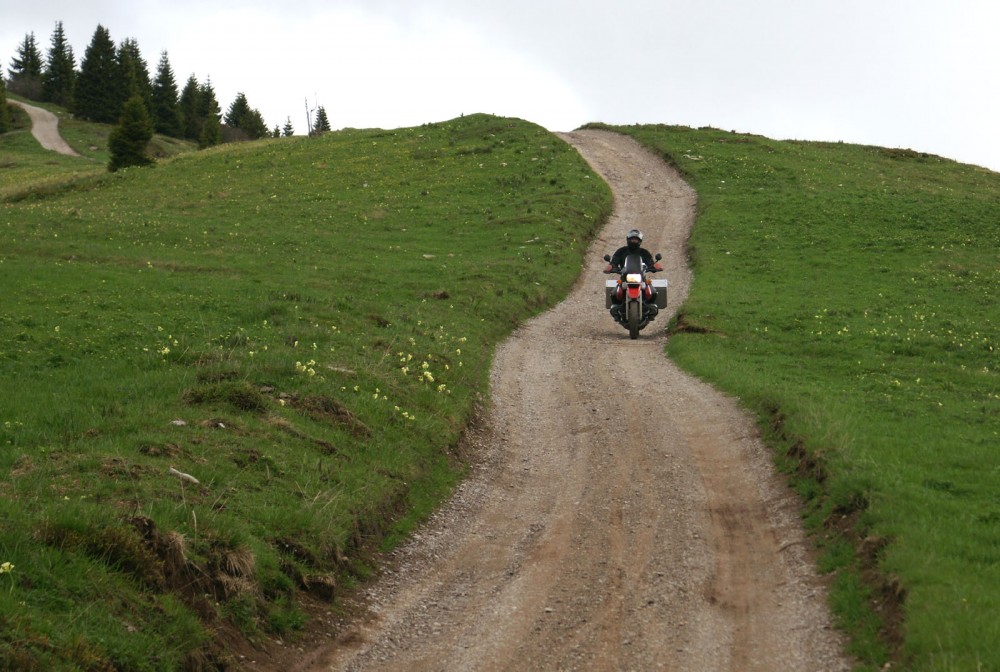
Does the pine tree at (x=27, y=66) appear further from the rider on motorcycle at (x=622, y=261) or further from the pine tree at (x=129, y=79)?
the rider on motorcycle at (x=622, y=261)

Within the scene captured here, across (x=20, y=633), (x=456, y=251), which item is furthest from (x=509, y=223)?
(x=20, y=633)

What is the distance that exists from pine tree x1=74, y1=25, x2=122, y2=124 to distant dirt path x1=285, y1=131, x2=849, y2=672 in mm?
119374

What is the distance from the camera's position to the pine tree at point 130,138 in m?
69.1

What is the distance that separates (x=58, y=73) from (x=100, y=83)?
2542cm

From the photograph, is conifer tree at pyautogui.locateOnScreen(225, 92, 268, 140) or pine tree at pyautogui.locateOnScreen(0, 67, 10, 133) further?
conifer tree at pyautogui.locateOnScreen(225, 92, 268, 140)

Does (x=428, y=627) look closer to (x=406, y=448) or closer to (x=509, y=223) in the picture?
(x=406, y=448)

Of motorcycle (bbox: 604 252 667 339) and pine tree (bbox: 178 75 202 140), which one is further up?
pine tree (bbox: 178 75 202 140)

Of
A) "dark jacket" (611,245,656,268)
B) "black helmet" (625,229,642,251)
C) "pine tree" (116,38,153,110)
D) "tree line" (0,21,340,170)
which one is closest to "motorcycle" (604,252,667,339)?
"dark jacket" (611,245,656,268)

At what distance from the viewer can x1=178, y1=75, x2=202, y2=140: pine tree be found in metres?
127

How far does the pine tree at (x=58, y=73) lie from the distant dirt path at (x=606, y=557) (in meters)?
143

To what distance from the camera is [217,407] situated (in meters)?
14.0

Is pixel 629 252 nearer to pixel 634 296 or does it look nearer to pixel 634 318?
pixel 634 296

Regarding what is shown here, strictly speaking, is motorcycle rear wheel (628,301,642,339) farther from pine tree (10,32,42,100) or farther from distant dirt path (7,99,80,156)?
pine tree (10,32,42,100)

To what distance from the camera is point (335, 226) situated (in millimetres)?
44500
